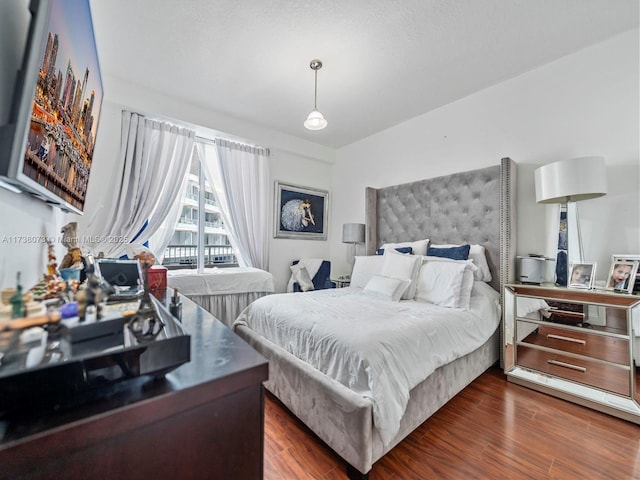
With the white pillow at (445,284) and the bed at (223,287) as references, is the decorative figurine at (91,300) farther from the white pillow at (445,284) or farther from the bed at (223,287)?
the bed at (223,287)

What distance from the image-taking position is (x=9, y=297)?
1.36 ft

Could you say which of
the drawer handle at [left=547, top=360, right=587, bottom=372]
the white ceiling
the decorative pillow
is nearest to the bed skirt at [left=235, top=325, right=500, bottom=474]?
the drawer handle at [left=547, top=360, right=587, bottom=372]

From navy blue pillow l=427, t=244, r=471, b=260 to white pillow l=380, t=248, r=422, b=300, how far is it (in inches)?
15.2

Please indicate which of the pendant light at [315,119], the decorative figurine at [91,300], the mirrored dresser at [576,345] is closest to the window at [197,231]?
the pendant light at [315,119]

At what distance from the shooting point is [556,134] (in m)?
2.41

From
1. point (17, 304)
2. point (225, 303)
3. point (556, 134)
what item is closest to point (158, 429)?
point (17, 304)

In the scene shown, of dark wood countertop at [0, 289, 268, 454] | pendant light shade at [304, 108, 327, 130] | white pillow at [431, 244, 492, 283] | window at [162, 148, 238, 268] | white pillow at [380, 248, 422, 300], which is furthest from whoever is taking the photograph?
window at [162, 148, 238, 268]

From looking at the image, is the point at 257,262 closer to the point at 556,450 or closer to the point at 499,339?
the point at 499,339

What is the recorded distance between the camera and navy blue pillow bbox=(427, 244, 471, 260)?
2.64 metres

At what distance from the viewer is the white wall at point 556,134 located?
6.83ft

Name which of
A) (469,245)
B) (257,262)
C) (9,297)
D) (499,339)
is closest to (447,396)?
(499,339)

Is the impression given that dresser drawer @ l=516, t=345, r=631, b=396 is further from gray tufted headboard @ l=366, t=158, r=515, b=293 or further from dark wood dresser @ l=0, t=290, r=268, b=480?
dark wood dresser @ l=0, t=290, r=268, b=480

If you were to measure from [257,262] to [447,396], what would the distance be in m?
2.78

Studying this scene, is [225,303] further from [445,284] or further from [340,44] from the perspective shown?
[340,44]
